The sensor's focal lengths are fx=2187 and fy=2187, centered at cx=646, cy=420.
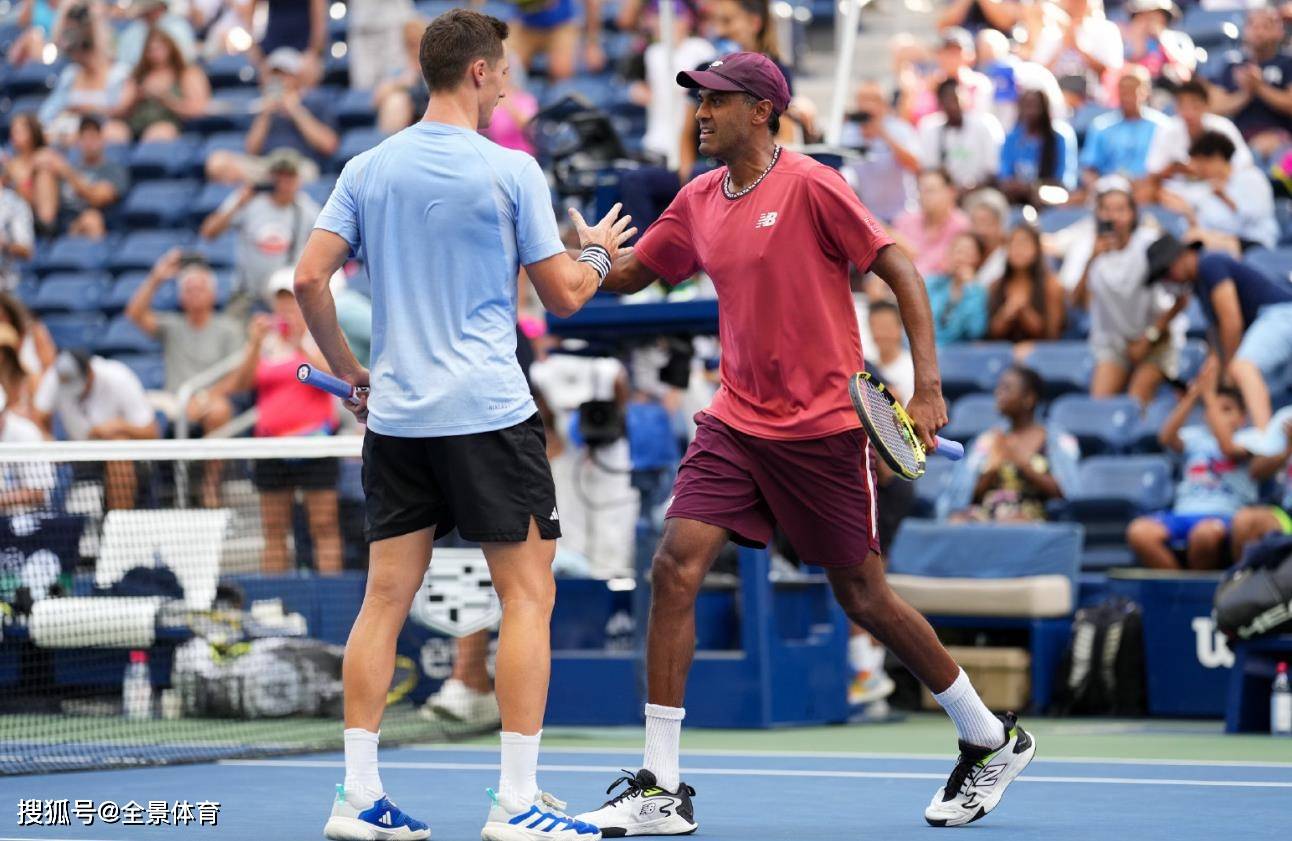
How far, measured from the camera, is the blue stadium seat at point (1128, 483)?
37.5ft

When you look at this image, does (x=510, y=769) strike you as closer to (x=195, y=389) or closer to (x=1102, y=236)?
(x=1102, y=236)

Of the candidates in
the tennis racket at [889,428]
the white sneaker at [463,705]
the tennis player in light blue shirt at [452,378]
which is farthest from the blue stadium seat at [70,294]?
the tennis racket at [889,428]

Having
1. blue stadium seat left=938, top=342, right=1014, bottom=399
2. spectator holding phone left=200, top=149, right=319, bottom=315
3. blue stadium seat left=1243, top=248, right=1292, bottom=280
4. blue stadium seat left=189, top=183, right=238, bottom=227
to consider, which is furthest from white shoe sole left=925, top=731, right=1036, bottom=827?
blue stadium seat left=189, top=183, right=238, bottom=227

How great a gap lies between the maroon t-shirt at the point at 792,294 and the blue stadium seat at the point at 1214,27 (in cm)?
1077

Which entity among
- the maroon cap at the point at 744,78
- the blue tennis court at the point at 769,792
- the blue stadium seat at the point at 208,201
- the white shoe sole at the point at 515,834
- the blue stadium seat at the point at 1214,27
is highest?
the blue stadium seat at the point at 1214,27

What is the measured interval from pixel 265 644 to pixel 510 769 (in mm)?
4623

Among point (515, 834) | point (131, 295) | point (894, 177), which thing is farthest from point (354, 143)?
point (515, 834)

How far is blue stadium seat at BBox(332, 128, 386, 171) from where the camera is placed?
56.3ft

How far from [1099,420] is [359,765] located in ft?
23.8

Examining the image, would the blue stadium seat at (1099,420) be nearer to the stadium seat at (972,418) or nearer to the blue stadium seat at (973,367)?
the stadium seat at (972,418)

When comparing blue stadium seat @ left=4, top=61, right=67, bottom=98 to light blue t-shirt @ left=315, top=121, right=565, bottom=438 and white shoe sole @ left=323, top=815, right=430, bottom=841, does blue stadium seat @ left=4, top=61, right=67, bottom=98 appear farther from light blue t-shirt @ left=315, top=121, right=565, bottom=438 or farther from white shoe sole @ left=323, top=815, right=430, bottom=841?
white shoe sole @ left=323, top=815, right=430, bottom=841

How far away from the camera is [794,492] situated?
624 centimetres

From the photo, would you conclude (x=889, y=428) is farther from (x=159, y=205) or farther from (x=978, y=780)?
(x=159, y=205)

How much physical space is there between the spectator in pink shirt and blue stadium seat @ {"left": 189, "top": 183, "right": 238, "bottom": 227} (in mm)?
6101
